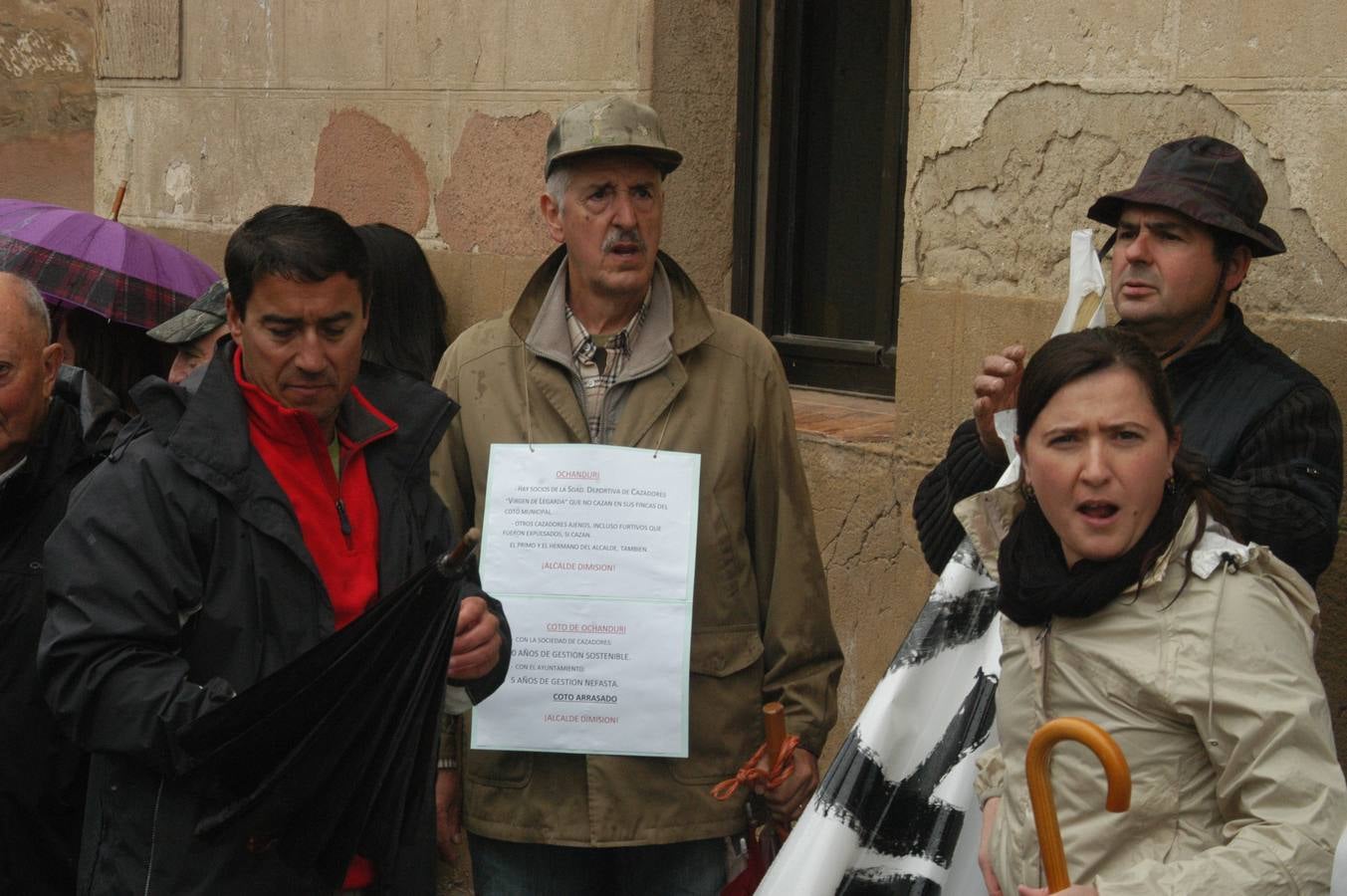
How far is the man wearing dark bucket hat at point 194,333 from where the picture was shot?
4734mm

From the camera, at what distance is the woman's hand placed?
267 cm

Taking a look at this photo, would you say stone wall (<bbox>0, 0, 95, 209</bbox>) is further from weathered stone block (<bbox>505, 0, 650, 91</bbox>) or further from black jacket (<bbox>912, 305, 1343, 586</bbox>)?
black jacket (<bbox>912, 305, 1343, 586</bbox>)

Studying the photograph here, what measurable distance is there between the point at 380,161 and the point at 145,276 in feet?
5.04

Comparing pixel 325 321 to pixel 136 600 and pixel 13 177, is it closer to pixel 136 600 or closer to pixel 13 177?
pixel 136 600

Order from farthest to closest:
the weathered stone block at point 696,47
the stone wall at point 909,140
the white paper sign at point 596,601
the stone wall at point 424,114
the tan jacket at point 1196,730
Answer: the stone wall at point 424,114 < the weathered stone block at point 696,47 < the stone wall at point 909,140 < the white paper sign at point 596,601 < the tan jacket at point 1196,730

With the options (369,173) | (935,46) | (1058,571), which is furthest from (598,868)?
(369,173)

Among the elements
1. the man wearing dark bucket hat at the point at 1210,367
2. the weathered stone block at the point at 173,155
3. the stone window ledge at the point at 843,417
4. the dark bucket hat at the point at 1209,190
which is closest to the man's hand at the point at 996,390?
the man wearing dark bucket hat at the point at 1210,367

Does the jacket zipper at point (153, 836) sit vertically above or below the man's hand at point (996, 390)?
below

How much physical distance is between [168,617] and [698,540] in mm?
1055

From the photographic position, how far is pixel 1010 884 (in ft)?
8.49

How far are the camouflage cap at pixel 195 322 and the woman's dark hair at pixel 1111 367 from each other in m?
Result: 2.70

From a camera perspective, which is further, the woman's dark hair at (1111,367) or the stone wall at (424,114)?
the stone wall at (424,114)

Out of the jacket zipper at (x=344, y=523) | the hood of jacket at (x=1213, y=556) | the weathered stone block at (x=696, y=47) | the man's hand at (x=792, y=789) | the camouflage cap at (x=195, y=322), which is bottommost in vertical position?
the man's hand at (x=792, y=789)

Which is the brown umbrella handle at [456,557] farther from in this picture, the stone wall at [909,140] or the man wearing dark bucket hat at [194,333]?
the man wearing dark bucket hat at [194,333]
